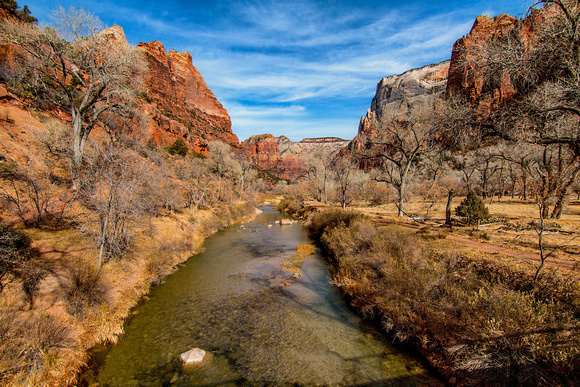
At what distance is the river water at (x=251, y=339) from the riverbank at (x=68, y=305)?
27.2 inches

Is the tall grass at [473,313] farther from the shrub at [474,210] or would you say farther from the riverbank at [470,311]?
the shrub at [474,210]

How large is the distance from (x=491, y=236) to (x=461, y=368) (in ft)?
29.6

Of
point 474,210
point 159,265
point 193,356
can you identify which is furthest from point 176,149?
point 474,210

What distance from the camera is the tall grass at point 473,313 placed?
445cm

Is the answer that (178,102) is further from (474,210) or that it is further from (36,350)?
(474,210)

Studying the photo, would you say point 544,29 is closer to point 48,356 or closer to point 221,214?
point 48,356

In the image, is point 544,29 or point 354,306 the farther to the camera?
point 354,306

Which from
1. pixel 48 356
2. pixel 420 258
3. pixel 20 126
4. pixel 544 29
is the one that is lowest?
pixel 48 356

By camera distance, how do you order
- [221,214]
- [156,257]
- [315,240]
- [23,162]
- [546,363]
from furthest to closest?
[221,214], [315,240], [23,162], [156,257], [546,363]

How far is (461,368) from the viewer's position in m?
5.13

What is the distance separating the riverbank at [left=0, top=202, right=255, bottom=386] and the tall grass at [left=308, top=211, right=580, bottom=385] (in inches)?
353

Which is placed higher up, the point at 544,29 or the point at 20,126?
the point at 20,126

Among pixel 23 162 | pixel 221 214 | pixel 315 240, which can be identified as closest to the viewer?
pixel 23 162

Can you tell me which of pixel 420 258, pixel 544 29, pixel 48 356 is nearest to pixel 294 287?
pixel 420 258
